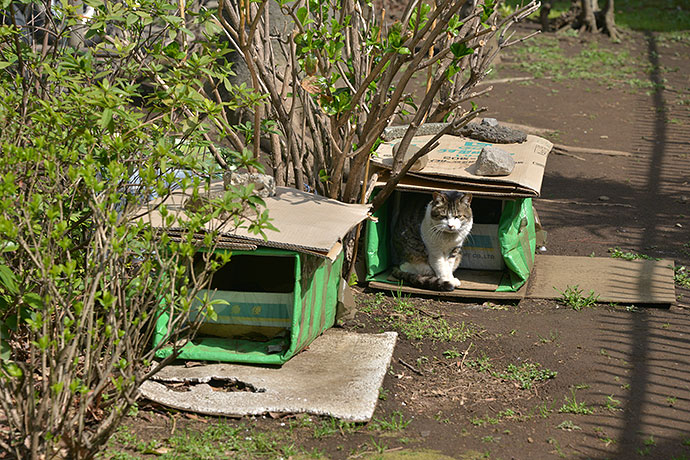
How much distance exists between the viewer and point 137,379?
2910 millimetres

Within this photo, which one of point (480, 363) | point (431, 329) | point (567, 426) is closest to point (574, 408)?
point (567, 426)

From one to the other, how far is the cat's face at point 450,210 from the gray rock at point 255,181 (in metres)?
1.24

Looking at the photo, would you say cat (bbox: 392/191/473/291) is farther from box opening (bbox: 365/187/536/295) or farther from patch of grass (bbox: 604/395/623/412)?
patch of grass (bbox: 604/395/623/412)

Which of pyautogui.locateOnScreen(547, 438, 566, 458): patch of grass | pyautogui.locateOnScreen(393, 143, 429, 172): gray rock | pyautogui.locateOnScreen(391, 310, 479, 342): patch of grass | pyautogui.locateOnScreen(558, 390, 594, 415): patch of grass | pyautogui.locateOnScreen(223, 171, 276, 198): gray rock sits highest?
pyautogui.locateOnScreen(393, 143, 429, 172): gray rock

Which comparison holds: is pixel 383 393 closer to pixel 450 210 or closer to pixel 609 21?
pixel 450 210

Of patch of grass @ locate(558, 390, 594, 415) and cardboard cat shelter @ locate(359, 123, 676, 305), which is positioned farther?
cardboard cat shelter @ locate(359, 123, 676, 305)

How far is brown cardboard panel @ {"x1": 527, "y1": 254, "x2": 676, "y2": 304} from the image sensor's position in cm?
507

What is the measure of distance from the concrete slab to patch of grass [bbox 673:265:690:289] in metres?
2.25

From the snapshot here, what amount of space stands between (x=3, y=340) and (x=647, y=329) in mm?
3531

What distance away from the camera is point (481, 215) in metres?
5.83

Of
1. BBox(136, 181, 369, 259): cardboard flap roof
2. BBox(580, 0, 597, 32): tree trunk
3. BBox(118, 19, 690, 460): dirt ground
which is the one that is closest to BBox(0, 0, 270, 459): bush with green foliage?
BBox(136, 181, 369, 259): cardboard flap roof

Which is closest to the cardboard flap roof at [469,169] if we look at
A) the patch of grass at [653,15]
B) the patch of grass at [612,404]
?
the patch of grass at [612,404]

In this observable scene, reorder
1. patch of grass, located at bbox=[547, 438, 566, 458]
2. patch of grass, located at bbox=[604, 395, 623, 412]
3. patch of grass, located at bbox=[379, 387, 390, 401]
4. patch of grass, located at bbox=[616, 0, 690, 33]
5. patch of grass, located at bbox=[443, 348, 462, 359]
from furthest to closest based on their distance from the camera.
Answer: patch of grass, located at bbox=[616, 0, 690, 33], patch of grass, located at bbox=[443, 348, 462, 359], patch of grass, located at bbox=[379, 387, 390, 401], patch of grass, located at bbox=[604, 395, 623, 412], patch of grass, located at bbox=[547, 438, 566, 458]

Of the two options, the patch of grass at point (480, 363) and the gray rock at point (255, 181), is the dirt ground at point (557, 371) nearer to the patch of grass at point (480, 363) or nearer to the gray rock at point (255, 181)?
the patch of grass at point (480, 363)
